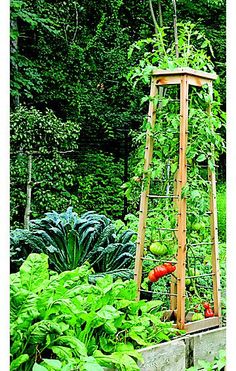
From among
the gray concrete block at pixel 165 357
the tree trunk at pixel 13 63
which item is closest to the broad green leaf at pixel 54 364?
the gray concrete block at pixel 165 357

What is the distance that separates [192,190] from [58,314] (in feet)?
2.83

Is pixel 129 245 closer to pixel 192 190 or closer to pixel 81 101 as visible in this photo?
pixel 192 190

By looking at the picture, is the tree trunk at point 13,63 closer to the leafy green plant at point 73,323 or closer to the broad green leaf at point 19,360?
the leafy green plant at point 73,323

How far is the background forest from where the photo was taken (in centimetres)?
645

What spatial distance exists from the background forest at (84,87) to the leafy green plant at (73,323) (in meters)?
4.12

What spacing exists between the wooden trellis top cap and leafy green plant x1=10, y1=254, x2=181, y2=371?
32.8 inches

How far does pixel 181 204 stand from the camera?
249cm

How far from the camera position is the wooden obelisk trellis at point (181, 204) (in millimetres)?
2475

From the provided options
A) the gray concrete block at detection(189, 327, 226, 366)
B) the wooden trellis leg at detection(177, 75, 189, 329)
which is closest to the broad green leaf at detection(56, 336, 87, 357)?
the gray concrete block at detection(189, 327, 226, 366)

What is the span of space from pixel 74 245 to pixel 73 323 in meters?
1.15

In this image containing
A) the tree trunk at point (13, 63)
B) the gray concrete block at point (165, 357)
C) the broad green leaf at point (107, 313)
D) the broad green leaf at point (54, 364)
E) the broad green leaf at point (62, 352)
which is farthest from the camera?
the tree trunk at point (13, 63)

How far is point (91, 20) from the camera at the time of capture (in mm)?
7980

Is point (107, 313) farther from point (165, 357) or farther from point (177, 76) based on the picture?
point (177, 76)
